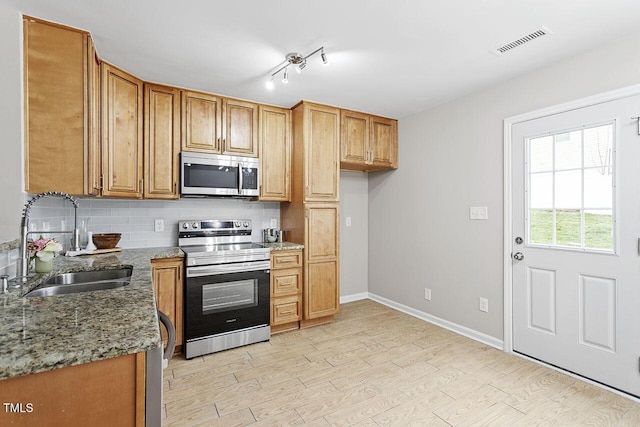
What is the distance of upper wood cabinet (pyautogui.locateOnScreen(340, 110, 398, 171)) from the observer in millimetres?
3717

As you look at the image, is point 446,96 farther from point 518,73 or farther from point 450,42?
point 450,42

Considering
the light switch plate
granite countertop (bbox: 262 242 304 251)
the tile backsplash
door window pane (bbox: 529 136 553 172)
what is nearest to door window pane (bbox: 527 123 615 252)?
door window pane (bbox: 529 136 553 172)

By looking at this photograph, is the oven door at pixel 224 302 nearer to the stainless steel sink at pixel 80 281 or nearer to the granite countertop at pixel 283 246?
the granite countertop at pixel 283 246

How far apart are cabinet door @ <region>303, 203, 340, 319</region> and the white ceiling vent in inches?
80.5

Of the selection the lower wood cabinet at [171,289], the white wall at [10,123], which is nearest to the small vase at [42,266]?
the white wall at [10,123]

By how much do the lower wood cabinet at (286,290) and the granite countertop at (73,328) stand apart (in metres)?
1.74

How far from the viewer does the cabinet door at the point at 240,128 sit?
10.7ft

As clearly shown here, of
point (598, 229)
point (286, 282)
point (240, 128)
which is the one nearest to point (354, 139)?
point (240, 128)

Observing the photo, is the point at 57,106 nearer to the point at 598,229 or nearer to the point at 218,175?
the point at 218,175

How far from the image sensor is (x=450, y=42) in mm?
2215

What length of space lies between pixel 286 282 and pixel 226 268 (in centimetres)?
68

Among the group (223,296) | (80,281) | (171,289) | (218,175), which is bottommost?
(223,296)

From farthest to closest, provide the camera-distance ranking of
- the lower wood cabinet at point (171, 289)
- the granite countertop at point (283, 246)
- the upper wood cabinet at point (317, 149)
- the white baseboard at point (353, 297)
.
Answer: the white baseboard at point (353, 297) < the upper wood cabinet at point (317, 149) < the granite countertop at point (283, 246) < the lower wood cabinet at point (171, 289)

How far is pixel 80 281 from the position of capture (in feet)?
6.67
